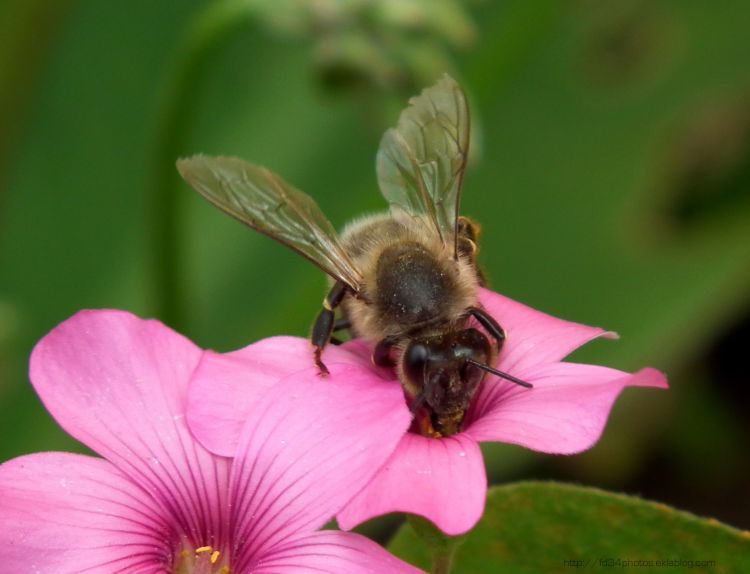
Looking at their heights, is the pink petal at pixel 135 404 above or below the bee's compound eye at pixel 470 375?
below

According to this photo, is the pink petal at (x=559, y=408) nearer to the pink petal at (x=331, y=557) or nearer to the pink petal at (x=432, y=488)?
the pink petal at (x=432, y=488)

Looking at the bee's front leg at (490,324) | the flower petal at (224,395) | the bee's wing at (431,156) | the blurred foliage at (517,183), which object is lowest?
the blurred foliage at (517,183)

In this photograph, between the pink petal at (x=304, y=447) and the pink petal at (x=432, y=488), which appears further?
the pink petal at (x=304, y=447)

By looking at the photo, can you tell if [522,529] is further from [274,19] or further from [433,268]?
[274,19]

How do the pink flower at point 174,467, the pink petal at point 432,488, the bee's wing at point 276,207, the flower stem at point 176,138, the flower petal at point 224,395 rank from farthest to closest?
1. the flower stem at point 176,138
2. the bee's wing at point 276,207
3. the flower petal at point 224,395
4. the pink flower at point 174,467
5. the pink petal at point 432,488

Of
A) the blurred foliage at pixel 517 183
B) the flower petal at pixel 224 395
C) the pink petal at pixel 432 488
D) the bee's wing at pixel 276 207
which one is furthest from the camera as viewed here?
the blurred foliage at pixel 517 183

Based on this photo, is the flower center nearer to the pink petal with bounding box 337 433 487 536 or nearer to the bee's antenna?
the pink petal with bounding box 337 433 487 536

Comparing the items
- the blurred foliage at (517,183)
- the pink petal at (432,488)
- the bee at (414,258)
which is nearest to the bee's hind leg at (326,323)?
the bee at (414,258)

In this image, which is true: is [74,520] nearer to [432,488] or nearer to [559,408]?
[432,488]
